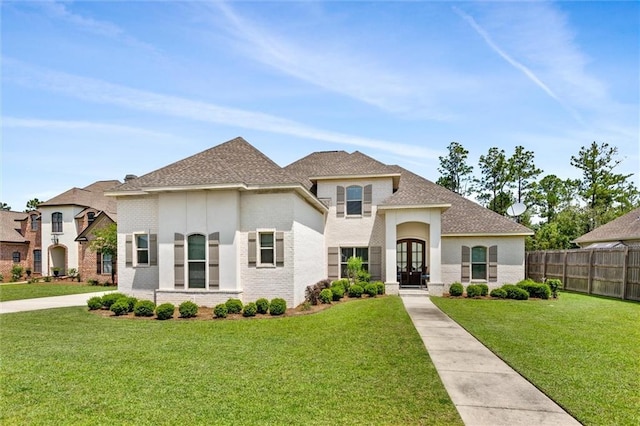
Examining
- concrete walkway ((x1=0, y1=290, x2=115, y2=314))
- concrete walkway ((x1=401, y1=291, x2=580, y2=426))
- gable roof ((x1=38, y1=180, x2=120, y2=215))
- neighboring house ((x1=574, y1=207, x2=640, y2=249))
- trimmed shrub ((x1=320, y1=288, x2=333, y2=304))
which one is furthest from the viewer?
gable roof ((x1=38, y1=180, x2=120, y2=215))

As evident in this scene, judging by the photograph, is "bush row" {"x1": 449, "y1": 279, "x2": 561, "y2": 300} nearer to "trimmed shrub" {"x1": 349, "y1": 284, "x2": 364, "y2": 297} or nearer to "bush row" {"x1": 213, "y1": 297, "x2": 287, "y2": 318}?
"trimmed shrub" {"x1": 349, "y1": 284, "x2": 364, "y2": 297}

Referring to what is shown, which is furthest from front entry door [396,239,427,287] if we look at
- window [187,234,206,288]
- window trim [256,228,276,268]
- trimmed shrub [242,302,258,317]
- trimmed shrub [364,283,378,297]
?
window [187,234,206,288]

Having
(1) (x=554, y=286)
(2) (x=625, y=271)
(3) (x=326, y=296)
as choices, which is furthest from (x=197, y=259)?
(2) (x=625, y=271)

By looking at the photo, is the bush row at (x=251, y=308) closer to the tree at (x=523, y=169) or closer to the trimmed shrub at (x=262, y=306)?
the trimmed shrub at (x=262, y=306)

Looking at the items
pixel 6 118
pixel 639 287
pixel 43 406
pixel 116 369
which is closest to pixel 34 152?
pixel 6 118

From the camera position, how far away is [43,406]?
16.5 feet

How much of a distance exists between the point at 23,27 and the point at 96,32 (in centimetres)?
146

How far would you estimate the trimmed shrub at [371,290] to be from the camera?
1641cm

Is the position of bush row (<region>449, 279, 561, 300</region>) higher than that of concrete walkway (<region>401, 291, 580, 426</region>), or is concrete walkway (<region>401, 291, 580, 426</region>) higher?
concrete walkway (<region>401, 291, 580, 426</region>)

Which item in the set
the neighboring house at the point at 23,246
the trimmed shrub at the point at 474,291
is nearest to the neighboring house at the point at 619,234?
the trimmed shrub at the point at 474,291

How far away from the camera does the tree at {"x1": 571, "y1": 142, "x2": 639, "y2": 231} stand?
119 feet

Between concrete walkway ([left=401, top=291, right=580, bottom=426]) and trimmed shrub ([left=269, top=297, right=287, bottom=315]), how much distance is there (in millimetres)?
4804

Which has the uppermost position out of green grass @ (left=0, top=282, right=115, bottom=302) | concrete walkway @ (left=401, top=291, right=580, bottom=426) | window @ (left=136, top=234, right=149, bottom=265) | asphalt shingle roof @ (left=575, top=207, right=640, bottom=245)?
asphalt shingle roof @ (left=575, top=207, right=640, bottom=245)

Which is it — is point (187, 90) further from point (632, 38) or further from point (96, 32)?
point (632, 38)
